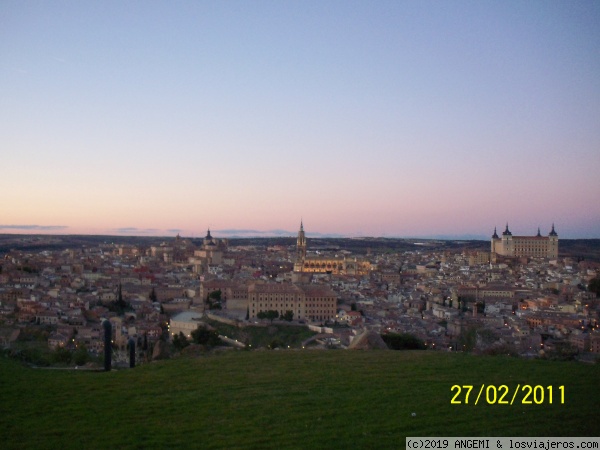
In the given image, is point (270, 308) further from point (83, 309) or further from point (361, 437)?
point (361, 437)

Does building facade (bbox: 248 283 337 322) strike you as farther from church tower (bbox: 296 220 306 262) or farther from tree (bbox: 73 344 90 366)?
church tower (bbox: 296 220 306 262)

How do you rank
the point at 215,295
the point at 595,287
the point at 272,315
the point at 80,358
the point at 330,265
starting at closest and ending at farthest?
the point at 80,358 < the point at 272,315 < the point at 595,287 < the point at 215,295 < the point at 330,265

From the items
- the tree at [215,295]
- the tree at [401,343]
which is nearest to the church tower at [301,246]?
the tree at [215,295]

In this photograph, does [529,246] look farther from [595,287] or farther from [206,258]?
[206,258]

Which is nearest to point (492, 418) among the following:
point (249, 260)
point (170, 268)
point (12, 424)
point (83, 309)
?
point (12, 424)

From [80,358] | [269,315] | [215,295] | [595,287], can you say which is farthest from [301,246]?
[80,358]

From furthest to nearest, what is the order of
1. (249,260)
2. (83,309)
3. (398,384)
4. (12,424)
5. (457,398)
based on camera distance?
(249,260) < (83,309) < (398,384) < (457,398) < (12,424)

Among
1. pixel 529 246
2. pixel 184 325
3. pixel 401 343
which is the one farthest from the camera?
pixel 529 246
